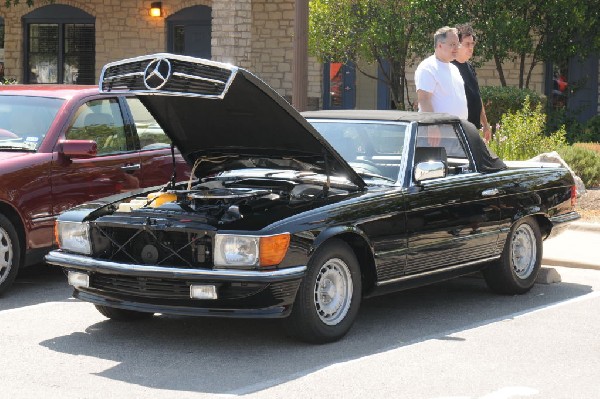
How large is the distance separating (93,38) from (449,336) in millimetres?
20685

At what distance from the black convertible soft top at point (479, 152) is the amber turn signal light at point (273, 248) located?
2490mm

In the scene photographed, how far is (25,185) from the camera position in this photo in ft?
30.2

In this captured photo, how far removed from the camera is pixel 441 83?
10.6m

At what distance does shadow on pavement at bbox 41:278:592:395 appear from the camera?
262 inches

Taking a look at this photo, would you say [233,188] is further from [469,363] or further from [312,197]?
[469,363]

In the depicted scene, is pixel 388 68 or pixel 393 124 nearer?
pixel 393 124

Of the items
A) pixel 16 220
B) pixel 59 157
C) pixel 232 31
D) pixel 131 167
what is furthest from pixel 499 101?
pixel 16 220

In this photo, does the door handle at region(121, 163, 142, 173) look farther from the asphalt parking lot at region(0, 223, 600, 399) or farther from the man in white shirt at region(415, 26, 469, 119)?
the man in white shirt at region(415, 26, 469, 119)

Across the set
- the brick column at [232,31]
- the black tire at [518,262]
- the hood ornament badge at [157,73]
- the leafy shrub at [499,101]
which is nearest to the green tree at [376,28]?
the brick column at [232,31]

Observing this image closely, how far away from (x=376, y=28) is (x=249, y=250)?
14.1 meters

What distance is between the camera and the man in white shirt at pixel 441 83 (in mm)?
10609

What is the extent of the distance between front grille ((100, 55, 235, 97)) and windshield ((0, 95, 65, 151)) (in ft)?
8.05

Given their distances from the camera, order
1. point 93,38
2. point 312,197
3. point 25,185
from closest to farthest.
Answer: point 312,197
point 25,185
point 93,38

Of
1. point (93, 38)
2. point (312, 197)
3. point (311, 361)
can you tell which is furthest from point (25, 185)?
point (93, 38)
